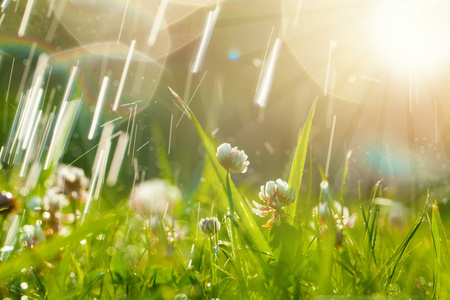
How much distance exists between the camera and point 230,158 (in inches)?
31.6

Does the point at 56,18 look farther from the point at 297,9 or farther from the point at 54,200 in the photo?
the point at 54,200

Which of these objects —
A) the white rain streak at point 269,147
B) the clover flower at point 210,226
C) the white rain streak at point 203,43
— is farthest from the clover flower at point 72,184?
the white rain streak at point 203,43

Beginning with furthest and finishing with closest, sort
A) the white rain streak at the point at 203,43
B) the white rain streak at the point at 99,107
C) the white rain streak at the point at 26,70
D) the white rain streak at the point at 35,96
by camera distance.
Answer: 1. the white rain streak at the point at 203,43
2. the white rain streak at the point at 26,70
3. the white rain streak at the point at 99,107
4. the white rain streak at the point at 35,96

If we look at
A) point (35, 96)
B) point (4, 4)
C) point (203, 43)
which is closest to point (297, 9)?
point (203, 43)

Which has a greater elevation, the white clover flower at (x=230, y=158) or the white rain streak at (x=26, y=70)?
the white rain streak at (x=26, y=70)

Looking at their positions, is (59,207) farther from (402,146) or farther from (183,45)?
(183,45)

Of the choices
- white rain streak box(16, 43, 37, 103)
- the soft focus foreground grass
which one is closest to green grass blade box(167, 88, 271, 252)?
the soft focus foreground grass

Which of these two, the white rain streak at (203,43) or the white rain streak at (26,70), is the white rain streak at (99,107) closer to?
the white rain streak at (26,70)

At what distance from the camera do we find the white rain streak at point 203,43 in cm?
421

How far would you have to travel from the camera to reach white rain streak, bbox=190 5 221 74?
13.8 feet

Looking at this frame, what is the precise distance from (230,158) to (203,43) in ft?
12.0

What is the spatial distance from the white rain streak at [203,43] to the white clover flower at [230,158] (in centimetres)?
342

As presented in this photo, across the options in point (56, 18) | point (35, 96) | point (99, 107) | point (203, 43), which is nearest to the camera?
point (35, 96)

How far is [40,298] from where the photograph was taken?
665mm
